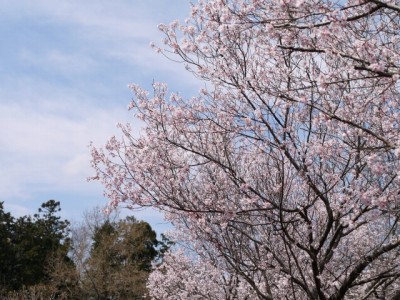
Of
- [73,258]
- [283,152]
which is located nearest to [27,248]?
[73,258]

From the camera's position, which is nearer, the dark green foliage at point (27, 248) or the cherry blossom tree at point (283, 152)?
the cherry blossom tree at point (283, 152)

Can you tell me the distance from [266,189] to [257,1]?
270cm

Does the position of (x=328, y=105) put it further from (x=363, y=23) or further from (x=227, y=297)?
(x=227, y=297)

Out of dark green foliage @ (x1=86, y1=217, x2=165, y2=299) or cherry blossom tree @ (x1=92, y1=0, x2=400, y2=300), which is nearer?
cherry blossom tree @ (x1=92, y1=0, x2=400, y2=300)

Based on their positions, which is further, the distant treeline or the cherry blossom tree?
the distant treeline

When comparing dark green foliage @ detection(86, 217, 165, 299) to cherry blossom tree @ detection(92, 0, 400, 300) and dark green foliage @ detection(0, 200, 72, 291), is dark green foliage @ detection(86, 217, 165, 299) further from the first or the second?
cherry blossom tree @ detection(92, 0, 400, 300)

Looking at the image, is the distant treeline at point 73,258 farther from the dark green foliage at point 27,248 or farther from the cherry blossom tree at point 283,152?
the cherry blossom tree at point 283,152

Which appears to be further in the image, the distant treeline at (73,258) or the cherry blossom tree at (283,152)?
the distant treeline at (73,258)

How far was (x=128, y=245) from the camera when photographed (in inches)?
1146

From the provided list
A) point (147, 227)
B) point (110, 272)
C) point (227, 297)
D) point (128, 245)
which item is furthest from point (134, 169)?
point (147, 227)

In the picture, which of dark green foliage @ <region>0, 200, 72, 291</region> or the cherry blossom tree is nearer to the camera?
the cherry blossom tree

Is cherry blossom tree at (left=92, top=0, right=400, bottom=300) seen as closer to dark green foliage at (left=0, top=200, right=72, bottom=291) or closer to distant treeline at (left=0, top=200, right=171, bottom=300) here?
distant treeline at (left=0, top=200, right=171, bottom=300)

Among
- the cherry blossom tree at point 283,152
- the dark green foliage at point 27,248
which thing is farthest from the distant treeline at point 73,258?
the cherry blossom tree at point 283,152

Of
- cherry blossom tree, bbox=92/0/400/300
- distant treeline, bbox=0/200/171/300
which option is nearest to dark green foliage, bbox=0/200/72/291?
distant treeline, bbox=0/200/171/300
